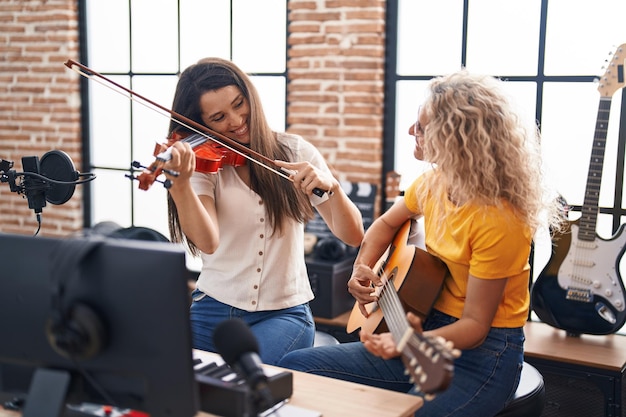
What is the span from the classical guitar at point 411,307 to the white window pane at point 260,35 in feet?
6.26

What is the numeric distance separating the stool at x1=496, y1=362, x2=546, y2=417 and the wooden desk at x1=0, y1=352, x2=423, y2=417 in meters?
0.46

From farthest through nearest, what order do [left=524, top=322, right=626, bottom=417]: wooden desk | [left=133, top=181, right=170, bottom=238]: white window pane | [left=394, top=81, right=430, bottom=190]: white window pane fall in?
[left=133, top=181, right=170, bottom=238]: white window pane
[left=394, top=81, right=430, bottom=190]: white window pane
[left=524, top=322, right=626, bottom=417]: wooden desk

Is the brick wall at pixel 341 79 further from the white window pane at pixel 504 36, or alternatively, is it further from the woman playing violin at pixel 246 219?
the woman playing violin at pixel 246 219

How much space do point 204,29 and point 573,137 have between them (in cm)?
202

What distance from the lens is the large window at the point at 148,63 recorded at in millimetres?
3914

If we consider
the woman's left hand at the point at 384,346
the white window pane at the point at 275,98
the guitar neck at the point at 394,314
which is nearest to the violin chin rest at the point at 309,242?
the white window pane at the point at 275,98

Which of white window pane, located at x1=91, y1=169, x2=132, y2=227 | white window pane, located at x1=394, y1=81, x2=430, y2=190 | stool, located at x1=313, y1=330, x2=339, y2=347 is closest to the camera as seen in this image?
stool, located at x1=313, y1=330, x2=339, y2=347

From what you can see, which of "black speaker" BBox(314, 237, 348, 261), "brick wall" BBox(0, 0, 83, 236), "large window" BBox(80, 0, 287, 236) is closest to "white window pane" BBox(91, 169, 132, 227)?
"large window" BBox(80, 0, 287, 236)

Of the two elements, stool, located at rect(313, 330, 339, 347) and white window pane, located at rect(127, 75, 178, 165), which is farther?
white window pane, located at rect(127, 75, 178, 165)

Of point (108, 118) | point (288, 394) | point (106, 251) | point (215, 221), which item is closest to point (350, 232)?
point (215, 221)

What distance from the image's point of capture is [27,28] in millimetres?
4441

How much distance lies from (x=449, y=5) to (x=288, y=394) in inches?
92.4

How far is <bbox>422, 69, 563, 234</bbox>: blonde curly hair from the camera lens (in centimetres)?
179

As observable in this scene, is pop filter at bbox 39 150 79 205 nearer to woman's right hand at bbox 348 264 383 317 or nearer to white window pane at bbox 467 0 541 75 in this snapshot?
woman's right hand at bbox 348 264 383 317
